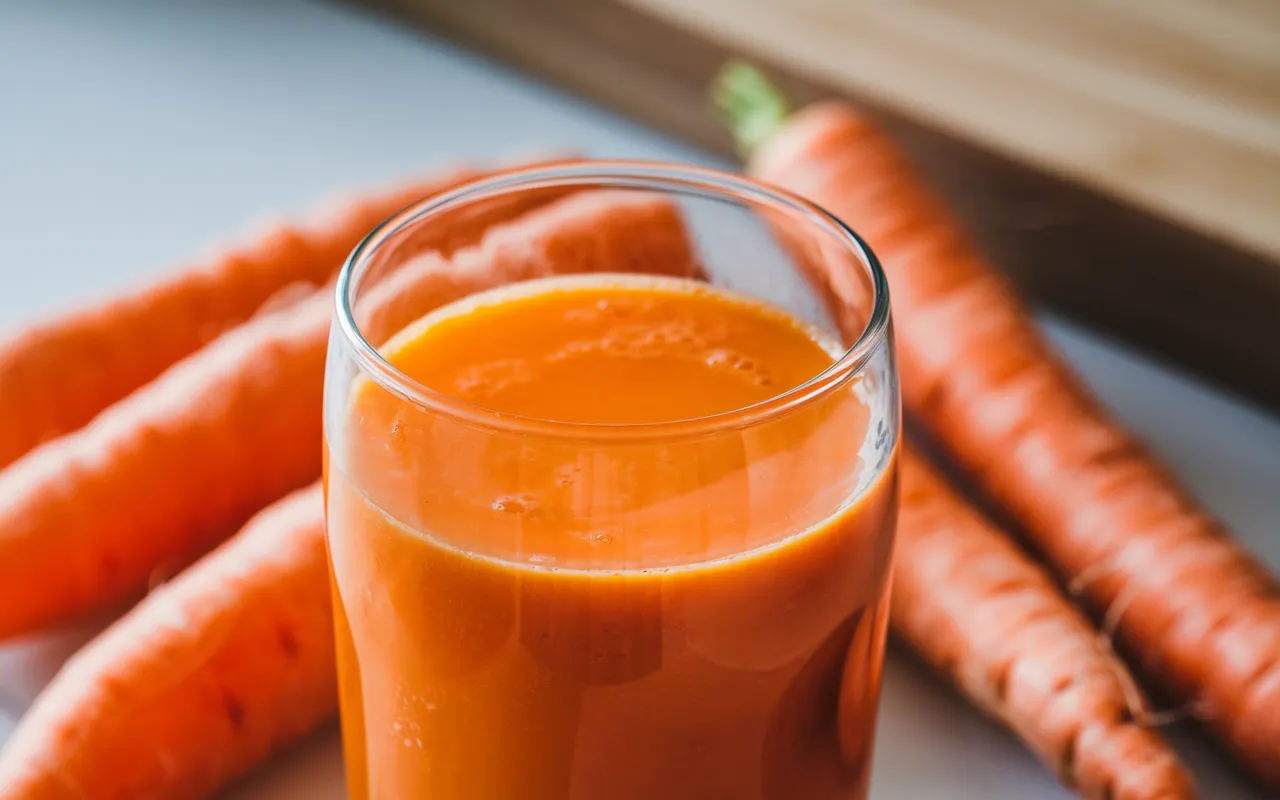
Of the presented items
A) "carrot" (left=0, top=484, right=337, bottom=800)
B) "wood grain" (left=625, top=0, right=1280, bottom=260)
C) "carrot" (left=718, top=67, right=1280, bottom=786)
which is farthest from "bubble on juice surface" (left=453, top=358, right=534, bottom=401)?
"wood grain" (left=625, top=0, right=1280, bottom=260)

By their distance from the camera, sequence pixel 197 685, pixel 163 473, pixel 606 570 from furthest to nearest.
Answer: pixel 163 473
pixel 197 685
pixel 606 570

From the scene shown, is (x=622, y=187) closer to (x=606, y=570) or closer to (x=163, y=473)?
(x=606, y=570)

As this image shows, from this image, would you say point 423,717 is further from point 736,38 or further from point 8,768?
point 736,38

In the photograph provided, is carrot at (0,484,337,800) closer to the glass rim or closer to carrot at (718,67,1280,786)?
the glass rim

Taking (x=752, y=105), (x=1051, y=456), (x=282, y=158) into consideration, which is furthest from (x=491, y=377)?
(x=282, y=158)

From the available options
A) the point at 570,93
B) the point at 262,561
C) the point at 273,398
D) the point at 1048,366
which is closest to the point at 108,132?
the point at 570,93

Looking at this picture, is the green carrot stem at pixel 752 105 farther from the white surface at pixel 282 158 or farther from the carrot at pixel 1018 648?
the carrot at pixel 1018 648
